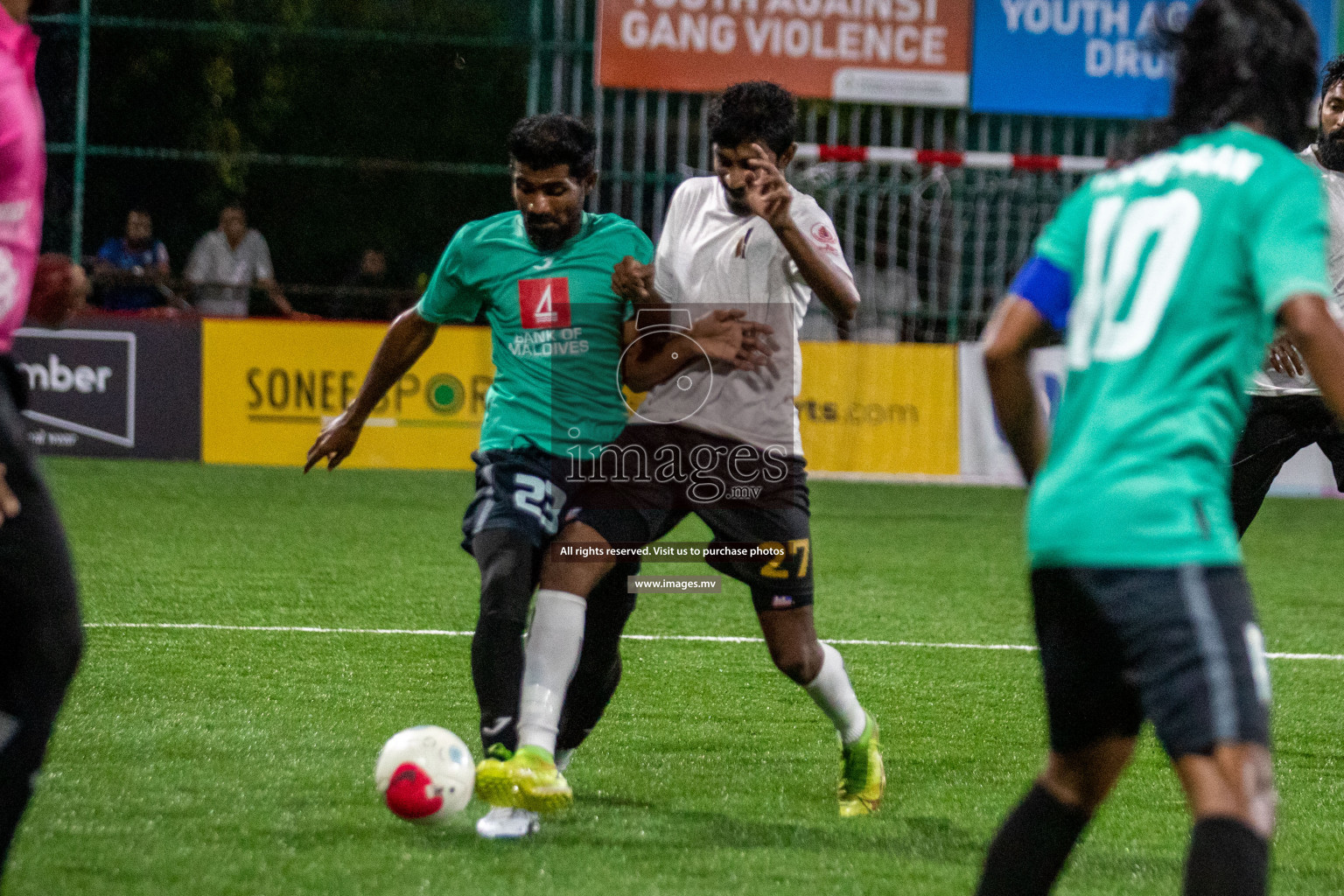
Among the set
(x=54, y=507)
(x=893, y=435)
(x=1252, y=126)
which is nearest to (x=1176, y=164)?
(x=1252, y=126)

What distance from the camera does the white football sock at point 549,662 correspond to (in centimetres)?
405

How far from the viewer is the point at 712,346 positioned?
4234 millimetres

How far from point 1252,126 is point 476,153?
20561 mm

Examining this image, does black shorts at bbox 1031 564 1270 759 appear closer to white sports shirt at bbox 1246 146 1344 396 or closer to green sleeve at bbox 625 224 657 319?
green sleeve at bbox 625 224 657 319

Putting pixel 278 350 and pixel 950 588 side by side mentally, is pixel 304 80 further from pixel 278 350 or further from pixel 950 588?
pixel 950 588

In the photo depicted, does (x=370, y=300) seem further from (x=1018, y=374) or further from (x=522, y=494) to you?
(x=1018, y=374)

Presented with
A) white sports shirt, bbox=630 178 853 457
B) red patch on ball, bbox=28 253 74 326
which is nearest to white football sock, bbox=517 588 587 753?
white sports shirt, bbox=630 178 853 457

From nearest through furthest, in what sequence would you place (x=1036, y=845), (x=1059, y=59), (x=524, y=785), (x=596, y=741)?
1. (x=1036, y=845)
2. (x=524, y=785)
3. (x=596, y=741)
4. (x=1059, y=59)

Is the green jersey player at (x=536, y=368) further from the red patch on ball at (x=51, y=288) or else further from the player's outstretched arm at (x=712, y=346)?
the red patch on ball at (x=51, y=288)

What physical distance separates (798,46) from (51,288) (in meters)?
12.5

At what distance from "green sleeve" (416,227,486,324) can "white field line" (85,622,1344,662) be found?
2.74 metres

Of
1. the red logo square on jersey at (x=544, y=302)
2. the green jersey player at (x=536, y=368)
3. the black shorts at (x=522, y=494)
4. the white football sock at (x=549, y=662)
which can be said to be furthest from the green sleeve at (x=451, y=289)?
the white football sock at (x=549, y=662)

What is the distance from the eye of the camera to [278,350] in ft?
44.2

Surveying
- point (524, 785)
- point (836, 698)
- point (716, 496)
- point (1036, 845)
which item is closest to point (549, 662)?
point (524, 785)
